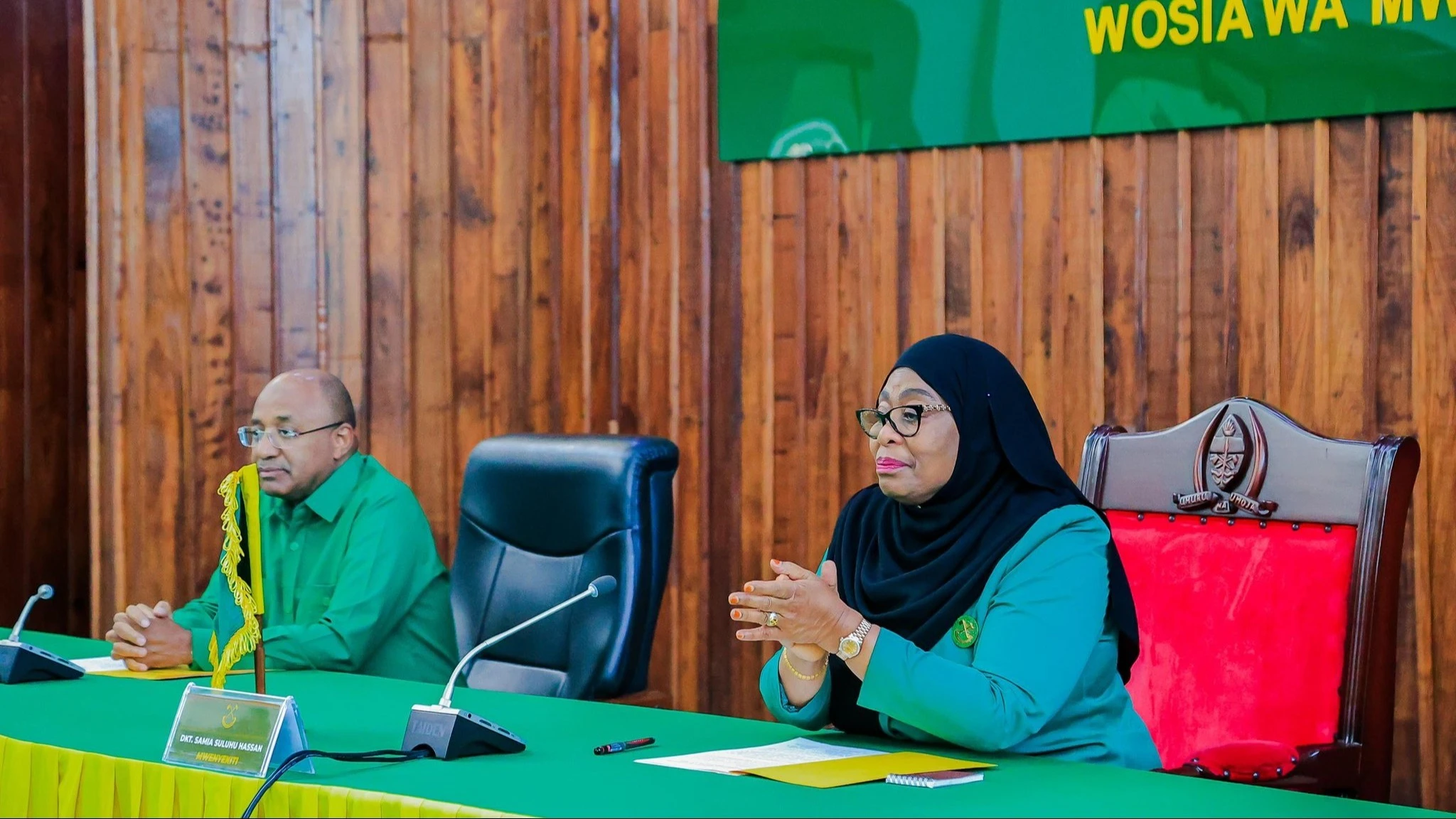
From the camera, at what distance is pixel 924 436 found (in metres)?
2.19

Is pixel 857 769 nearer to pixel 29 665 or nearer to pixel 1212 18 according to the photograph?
pixel 29 665

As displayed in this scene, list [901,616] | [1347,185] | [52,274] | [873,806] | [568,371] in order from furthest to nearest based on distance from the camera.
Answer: [52,274], [568,371], [1347,185], [901,616], [873,806]

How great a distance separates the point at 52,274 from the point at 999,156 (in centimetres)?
306

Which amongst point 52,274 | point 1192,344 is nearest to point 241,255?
point 52,274

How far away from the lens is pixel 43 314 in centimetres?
494

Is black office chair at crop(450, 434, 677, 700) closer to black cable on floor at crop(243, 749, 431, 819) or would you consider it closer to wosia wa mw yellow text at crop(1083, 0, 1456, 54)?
black cable on floor at crop(243, 749, 431, 819)

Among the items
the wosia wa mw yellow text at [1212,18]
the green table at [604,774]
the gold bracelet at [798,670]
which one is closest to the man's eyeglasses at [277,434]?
the green table at [604,774]

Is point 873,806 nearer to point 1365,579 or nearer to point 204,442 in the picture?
point 1365,579

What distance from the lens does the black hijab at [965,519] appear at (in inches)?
84.3

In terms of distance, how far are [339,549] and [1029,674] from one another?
66.5 inches

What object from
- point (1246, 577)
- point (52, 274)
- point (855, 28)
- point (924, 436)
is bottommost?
point (1246, 577)

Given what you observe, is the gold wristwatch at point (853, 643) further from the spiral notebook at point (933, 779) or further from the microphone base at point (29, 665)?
the microphone base at point (29, 665)

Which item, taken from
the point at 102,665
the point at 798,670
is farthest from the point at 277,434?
the point at 798,670

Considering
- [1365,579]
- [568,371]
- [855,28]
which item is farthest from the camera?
[568,371]
